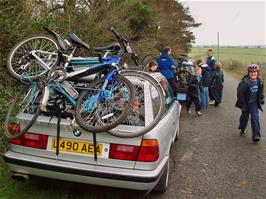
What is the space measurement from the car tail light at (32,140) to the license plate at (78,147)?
0.32 feet

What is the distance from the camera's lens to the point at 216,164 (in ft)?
20.0

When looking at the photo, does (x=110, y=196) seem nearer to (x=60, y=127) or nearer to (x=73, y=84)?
(x=60, y=127)

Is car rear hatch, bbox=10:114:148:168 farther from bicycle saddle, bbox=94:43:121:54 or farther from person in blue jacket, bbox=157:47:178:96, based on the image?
person in blue jacket, bbox=157:47:178:96

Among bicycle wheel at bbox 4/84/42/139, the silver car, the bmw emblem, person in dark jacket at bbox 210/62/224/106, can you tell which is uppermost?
bicycle wheel at bbox 4/84/42/139

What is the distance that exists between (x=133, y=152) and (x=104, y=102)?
0.73 metres

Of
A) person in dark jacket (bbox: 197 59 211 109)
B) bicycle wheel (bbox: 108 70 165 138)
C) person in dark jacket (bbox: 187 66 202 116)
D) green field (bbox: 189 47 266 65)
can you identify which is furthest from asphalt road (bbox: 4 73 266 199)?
green field (bbox: 189 47 266 65)

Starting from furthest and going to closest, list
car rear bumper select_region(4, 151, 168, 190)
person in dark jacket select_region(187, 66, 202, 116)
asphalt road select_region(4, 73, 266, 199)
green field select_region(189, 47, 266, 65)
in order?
1. green field select_region(189, 47, 266, 65)
2. person in dark jacket select_region(187, 66, 202, 116)
3. asphalt road select_region(4, 73, 266, 199)
4. car rear bumper select_region(4, 151, 168, 190)

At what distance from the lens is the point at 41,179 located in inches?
158

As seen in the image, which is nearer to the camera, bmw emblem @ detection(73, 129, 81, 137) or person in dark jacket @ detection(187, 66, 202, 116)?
bmw emblem @ detection(73, 129, 81, 137)

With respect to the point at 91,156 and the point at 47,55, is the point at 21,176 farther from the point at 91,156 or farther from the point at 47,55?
the point at 47,55

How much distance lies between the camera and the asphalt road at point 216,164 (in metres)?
4.93

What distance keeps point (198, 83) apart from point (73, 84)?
23.0ft

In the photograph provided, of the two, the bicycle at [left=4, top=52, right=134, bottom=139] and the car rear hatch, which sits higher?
the bicycle at [left=4, top=52, right=134, bottom=139]

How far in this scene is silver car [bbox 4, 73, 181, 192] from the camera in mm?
3701
